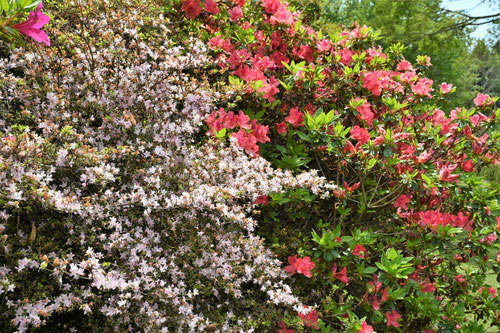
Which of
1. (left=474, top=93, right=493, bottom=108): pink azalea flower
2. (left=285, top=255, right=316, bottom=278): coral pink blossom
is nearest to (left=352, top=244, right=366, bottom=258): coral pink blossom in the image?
(left=285, top=255, right=316, bottom=278): coral pink blossom

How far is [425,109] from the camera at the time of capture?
134 inches

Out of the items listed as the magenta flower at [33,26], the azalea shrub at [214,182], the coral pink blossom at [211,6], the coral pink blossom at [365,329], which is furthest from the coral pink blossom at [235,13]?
the coral pink blossom at [365,329]

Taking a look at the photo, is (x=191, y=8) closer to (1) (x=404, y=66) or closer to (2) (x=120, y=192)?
(2) (x=120, y=192)

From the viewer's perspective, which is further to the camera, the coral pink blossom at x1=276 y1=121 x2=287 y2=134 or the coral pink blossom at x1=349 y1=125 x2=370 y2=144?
the coral pink blossom at x1=276 y1=121 x2=287 y2=134

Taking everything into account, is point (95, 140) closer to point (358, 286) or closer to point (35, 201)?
point (35, 201)

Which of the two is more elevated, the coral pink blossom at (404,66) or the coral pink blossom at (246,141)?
the coral pink blossom at (404,66)

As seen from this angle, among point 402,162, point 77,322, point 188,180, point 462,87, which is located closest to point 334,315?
point 402,162

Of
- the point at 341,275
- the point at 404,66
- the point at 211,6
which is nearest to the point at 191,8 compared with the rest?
the point at 211,6

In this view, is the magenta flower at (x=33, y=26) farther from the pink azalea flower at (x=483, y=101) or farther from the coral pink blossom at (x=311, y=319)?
the pink azalea flower at (x=483, y=101)

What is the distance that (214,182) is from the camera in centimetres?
231

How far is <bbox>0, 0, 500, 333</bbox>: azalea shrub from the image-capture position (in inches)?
68.5

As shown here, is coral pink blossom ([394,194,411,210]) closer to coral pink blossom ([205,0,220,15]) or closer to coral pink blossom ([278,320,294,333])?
coral pink blossom ([278,320,294,333])

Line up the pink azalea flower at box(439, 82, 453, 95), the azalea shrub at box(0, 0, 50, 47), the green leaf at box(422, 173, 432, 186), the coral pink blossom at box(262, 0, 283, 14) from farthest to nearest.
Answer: the pink azalea flower at box(439, 82, 453, 95) < the coral pink blossom at box(262, 0, 283, 14) < the green leaf at box(422, 173, 432, 186) < the azalea shrub at box(0, 0, 50, 47)

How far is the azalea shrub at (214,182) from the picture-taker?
1.74m
